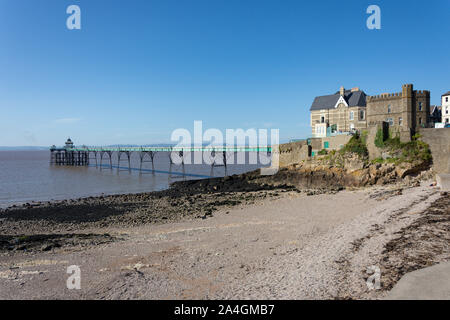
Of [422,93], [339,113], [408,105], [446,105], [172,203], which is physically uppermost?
[446,105]

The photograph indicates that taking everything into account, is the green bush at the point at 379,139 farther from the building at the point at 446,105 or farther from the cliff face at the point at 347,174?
the building at the point at 446,105

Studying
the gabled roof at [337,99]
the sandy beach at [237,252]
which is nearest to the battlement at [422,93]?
the gabled roof at [337,99]

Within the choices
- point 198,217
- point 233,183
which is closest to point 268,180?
point 233,183

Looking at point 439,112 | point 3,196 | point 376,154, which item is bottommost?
point 3,196

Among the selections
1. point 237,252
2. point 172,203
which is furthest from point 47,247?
point 172,203

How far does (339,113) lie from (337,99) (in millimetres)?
2062

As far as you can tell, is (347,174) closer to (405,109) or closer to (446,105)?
(405,109)

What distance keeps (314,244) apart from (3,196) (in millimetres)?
28763

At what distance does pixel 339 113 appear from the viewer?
118 ft

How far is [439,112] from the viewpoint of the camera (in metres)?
37.8

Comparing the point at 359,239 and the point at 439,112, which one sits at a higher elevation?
the point at 439,112

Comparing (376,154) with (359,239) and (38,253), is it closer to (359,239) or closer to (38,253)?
(359,239)

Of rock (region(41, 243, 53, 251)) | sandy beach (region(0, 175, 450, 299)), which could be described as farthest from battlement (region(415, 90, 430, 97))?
rock (region(41, 243, 53, 251))

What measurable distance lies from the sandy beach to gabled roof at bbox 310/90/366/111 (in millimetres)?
19682
